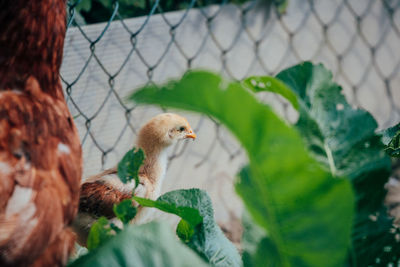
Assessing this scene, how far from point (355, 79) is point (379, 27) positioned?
0.65 ft

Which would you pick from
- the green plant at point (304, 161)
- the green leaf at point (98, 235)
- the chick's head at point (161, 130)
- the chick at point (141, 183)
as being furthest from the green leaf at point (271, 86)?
the chick's head at point (161, 130)

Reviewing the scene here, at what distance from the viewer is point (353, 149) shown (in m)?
0.26

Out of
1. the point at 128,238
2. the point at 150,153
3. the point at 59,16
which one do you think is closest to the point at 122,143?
the point at 150,153

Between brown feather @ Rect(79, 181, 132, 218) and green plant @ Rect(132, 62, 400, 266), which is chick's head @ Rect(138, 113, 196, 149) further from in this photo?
green plant @ Rect(132, 62, 400, 266)

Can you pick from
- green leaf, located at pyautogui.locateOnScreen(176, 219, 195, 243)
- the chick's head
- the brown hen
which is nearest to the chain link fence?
the chick's head

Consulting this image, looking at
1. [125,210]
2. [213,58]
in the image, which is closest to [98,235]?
[125,210]

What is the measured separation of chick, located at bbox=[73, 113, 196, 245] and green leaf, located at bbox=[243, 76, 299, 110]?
29 cm

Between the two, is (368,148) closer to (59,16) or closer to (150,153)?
(59,16)

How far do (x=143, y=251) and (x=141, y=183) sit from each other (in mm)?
493

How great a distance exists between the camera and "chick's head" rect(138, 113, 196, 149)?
766 mm

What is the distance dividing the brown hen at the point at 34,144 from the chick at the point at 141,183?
0.18m

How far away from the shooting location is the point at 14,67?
1.24 ft

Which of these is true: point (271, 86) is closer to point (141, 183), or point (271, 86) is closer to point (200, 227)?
point (200, 227)

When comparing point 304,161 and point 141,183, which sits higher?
point 304,161
